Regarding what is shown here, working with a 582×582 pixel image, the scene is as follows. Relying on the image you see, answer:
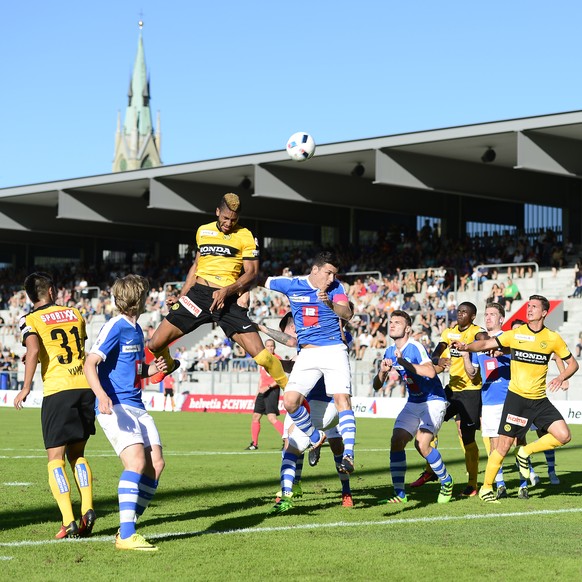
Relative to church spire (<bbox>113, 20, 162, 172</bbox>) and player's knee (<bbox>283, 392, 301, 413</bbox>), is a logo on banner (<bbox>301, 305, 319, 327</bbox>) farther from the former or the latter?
church spire (<bbox>113, 20, 162, 172</bbox>)

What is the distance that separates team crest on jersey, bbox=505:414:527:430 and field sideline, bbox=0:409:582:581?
0.83 metres

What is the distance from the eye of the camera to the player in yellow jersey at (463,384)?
40.9ft

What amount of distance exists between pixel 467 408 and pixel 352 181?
32767mm

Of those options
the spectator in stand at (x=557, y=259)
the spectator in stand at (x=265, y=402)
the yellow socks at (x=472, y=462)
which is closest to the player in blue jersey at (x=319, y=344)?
the yellow socks at (x=472, y=462)

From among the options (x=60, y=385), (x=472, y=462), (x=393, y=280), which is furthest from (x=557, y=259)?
(x=60, y=385)

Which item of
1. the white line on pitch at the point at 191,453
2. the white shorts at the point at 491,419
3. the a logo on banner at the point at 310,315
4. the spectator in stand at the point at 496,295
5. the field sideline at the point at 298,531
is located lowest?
the field sideline at the point at 298,531

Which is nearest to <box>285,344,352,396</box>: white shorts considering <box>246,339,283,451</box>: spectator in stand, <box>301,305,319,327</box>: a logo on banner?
<box>301,305,319,327</box>: a logo on banner

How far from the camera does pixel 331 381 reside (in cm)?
1035

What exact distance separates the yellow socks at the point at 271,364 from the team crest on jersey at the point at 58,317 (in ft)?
8.06

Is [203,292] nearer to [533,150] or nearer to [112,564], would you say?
[112,564]

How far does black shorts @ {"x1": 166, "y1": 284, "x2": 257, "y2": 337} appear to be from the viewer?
1095 cm

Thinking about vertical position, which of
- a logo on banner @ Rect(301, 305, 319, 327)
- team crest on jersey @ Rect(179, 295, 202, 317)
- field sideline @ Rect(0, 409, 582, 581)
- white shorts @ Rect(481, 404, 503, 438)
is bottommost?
field sideline @ Rect(0, 409, 582, 581)

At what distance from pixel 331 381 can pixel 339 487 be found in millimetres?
2476

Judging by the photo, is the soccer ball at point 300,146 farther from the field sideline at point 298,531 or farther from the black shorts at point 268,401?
the field sideline at point 298,531
